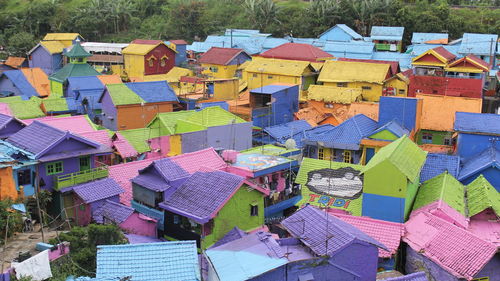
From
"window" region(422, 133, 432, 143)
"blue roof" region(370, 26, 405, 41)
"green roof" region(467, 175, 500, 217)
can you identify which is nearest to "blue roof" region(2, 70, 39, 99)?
"window" region(422, 133, 432, 143)

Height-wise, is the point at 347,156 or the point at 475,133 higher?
the point at 475,133

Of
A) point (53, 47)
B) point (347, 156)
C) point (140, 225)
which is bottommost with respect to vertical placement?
point (140, 225)

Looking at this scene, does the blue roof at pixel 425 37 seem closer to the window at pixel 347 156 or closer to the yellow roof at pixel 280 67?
the yellow roof at pixel 280 67

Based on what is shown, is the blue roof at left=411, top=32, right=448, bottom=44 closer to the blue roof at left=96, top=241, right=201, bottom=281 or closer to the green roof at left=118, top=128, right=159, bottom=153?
the green roof at left=118, top=128, right=159, bottom=153

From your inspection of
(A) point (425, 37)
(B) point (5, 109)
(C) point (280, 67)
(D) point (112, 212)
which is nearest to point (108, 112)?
(B) point (5, 109)

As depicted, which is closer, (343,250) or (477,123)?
(343,250)

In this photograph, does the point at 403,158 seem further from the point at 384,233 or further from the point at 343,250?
the point at 343,250

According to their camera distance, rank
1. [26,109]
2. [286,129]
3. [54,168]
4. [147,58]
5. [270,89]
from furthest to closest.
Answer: [147,58]
[270,89]
[26,109]
[286,129]
[54,168]

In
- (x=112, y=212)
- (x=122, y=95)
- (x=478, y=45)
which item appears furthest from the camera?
(x=478, y=45)
